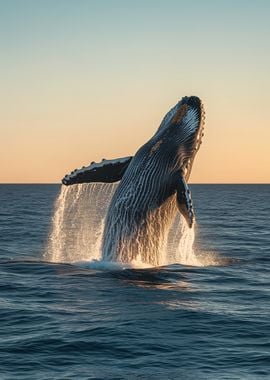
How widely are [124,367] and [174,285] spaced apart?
5.93 meters

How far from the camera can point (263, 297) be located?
15.5 m

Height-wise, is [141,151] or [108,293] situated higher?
[141,151]

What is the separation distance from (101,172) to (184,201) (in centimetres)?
263

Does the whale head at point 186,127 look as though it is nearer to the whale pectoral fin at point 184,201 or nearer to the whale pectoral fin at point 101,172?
the whale pectoral fin at point 184,201

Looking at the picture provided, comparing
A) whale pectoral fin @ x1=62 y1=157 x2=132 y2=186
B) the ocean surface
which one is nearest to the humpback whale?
whale pectoral fin @ x1=62 y1=157 x2=132 y2=186

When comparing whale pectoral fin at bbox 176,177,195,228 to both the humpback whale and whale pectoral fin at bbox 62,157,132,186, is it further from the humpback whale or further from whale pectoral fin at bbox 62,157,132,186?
whale pectoral fin at bbox 62,157,132,186

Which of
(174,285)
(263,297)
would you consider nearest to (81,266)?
(174,285)

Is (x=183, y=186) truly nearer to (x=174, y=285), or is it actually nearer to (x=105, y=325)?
(x=174, y=285)

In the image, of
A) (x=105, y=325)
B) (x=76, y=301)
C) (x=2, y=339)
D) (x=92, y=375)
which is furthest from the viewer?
(x=76, y=301)

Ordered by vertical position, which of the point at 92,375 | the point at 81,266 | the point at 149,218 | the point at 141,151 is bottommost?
the point at 92,375

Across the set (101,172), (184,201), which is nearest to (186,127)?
(184,201)

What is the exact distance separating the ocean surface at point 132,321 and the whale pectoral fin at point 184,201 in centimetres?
154

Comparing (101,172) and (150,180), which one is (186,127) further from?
(101,172)

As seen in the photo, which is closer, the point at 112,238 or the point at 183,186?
the point at 183,186
